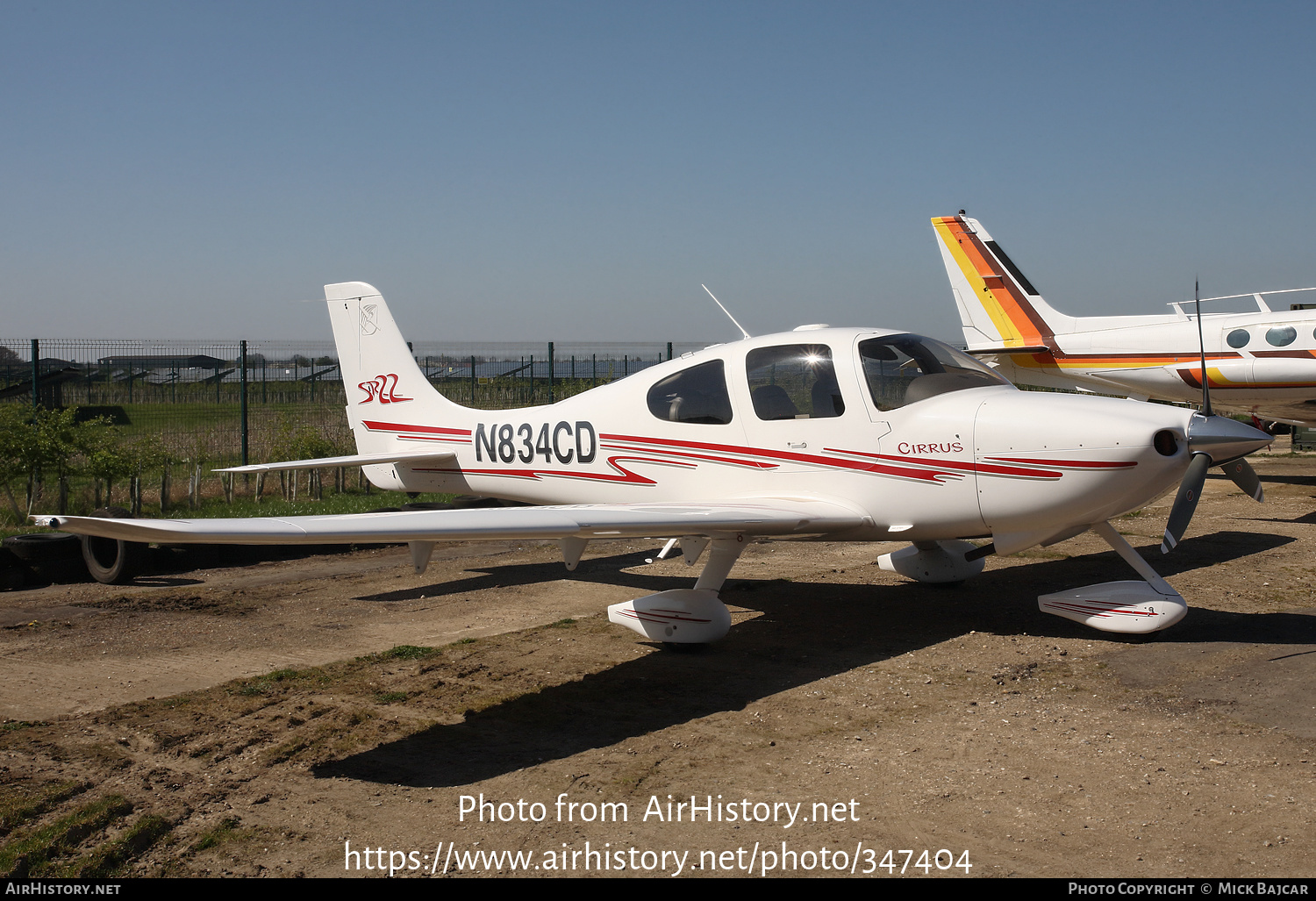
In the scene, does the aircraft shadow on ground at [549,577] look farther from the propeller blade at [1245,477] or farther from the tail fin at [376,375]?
the propeller blade at [1245,477]

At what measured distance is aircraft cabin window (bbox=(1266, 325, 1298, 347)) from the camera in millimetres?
14977

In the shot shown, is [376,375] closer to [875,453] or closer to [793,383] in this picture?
[793,383]

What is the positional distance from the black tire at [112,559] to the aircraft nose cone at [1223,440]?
30.5ft

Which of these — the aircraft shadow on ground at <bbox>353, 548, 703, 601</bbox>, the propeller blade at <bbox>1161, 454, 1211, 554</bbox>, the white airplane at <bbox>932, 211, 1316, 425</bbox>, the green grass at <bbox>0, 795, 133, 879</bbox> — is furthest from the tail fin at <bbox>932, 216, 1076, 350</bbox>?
the green grass at <bbox>0, 795, 133, 879</bbox>

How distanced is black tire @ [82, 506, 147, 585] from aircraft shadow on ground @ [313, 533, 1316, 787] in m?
3.57

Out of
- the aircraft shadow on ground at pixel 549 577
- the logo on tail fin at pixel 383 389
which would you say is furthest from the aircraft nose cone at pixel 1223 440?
the logo on tail fin at pixel 383 389

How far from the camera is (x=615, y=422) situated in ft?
Result: 26.7

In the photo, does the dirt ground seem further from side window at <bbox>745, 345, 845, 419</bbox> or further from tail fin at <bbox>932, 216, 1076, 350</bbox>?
tail fin at <bbox>932, 216, 1076, 350</bbox>

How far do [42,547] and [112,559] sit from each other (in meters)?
0.62

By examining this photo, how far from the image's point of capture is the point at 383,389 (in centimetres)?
1005

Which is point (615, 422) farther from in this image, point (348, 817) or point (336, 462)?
point (348, 817)

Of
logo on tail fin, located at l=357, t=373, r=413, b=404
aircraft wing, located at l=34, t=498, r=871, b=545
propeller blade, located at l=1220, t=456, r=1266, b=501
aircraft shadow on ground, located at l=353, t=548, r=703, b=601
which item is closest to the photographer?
aircraft wing, located at l=34, t=498, r=871, b=545
